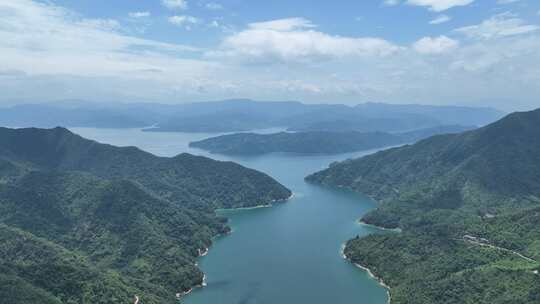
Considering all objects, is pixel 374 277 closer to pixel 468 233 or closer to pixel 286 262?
pixel 286 262

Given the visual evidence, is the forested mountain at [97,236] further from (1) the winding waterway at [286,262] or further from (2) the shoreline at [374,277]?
(2) the shoreline at [374,277]

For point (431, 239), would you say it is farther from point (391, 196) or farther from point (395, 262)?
point (391, 196)

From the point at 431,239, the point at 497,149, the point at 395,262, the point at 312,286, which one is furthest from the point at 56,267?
the point at 497,149

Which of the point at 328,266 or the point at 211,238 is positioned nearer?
the point at 328,266

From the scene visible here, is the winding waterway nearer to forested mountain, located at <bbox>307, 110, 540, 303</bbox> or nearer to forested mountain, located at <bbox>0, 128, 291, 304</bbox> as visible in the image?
forested mountain, located at <bbox>0, 128, 291, 304</bbox>

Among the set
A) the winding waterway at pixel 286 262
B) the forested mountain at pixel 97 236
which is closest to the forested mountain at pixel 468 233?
the winding waterway at pixel 286 262

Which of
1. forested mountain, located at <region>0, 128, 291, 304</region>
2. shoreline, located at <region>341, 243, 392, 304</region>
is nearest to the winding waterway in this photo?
shoreline, located at <region>341, 243, 392, 304</region>
